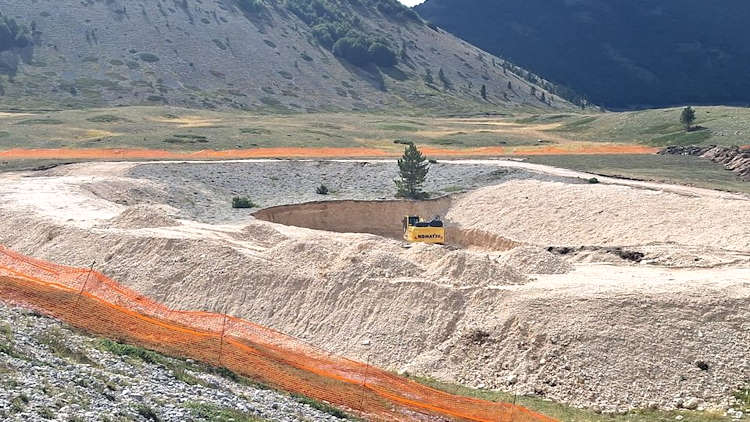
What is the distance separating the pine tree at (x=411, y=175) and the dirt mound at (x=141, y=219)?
63.0 ft

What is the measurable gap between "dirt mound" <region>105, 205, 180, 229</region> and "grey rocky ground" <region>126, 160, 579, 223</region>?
10.5 metres

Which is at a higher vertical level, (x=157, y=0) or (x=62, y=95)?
(x=157, y=0)

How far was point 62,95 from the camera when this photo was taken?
122 meters

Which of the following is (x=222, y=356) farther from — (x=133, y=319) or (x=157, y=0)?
(x=157, y=0)

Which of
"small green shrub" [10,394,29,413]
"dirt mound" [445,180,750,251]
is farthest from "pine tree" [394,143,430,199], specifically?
"small green shrub" [10,394,29,413]

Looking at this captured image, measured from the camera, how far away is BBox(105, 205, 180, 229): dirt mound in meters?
38.2

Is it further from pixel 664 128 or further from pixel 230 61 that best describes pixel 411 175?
pixel 230 61

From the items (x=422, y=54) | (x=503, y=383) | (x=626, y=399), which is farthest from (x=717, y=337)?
(x=422, y=54)

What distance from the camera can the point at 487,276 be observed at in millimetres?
29281

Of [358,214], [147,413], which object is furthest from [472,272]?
[358,214]

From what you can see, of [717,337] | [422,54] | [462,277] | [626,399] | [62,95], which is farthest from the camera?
[422,54]

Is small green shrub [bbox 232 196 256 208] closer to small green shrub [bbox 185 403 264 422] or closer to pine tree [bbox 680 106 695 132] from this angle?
small green shrub [bbox 185 403 264 422]

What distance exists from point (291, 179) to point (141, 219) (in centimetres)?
2222

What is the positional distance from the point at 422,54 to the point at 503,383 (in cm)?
17030
